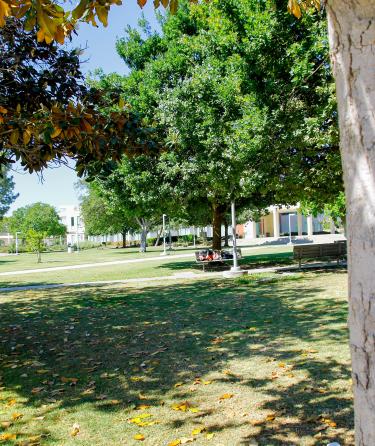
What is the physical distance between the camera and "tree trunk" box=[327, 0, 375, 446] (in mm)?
1637

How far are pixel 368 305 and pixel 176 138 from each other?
49.6ft

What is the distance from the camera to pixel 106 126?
20.7ft

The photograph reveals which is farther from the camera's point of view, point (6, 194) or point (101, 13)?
point (6, 194)

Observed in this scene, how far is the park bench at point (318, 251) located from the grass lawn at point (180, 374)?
7.70m

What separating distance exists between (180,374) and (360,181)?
4.09 meters

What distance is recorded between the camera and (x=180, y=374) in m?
5.21

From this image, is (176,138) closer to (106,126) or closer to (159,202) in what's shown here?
(159,202)

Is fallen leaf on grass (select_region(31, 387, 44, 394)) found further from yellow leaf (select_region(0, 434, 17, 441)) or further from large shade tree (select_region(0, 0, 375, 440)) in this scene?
large shade tree (select_region(0, 0, 375, 440))

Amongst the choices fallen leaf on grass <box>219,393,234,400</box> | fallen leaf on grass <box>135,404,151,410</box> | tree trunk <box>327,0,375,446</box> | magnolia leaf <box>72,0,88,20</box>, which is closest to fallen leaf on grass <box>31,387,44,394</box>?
fallen leaf on grass <box>135,404,151,410</box>

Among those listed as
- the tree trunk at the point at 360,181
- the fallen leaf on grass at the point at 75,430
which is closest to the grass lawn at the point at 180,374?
the fallen leaf on grass at the point at 75,430

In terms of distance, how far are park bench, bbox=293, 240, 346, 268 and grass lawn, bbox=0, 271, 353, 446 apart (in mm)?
7700

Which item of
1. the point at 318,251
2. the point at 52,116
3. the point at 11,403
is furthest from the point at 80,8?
the point at 318,251

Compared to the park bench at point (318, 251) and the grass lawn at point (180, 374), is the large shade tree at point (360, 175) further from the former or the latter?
the park bench at point (318, 251)

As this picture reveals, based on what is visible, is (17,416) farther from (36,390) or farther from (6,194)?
(6,194)
